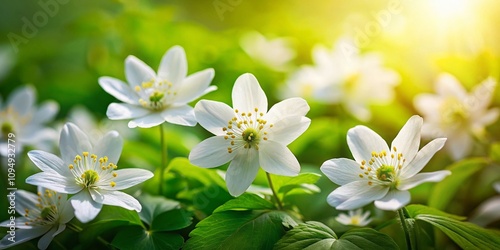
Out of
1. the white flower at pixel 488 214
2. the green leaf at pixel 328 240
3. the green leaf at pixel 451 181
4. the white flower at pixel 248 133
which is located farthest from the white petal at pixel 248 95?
the white flower at pixel 488 214

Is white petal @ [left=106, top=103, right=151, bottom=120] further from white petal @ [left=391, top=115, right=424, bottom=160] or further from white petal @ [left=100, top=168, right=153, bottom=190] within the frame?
white petal @ [left=391, top=115, right=424, bottom=160]

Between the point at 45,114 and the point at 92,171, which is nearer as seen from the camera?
the point at 92,171

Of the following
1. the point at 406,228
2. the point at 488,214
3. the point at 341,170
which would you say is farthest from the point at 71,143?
the point at 488,214

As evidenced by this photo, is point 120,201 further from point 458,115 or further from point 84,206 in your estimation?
point 458,115

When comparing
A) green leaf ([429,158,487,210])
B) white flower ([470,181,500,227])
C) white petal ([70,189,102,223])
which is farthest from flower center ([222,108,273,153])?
white flower ([470,181,500,227])

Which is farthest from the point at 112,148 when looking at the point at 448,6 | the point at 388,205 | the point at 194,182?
A: the point at 448,6

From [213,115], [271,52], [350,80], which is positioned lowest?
[213,115]
